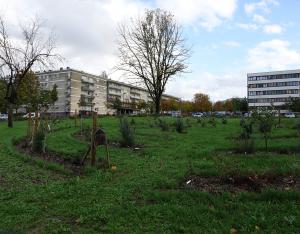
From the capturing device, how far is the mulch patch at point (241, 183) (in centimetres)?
722

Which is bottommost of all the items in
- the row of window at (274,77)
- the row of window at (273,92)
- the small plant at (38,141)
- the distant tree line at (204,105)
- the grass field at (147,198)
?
the grass field at (147,198)

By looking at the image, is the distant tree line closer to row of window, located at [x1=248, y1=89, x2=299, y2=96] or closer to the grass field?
row of window, located at [x1=248, y1=89, x2=299, y2=96]

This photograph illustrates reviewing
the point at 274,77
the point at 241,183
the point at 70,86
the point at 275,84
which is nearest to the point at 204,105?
the point at 275,84

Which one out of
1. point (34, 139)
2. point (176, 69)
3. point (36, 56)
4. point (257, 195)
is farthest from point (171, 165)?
point (176, 69)

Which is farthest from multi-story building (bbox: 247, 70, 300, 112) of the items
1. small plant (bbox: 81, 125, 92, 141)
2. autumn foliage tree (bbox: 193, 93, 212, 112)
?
small plant (bbox: 81, 125, 92, 141)

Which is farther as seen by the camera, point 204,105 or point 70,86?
point 70,86

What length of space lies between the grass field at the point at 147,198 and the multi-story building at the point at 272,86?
122 metres

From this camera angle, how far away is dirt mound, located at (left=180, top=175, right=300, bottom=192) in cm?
724

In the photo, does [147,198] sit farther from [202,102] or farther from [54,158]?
[202,102]

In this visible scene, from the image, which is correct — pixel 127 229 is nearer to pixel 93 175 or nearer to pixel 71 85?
pixel 93 175

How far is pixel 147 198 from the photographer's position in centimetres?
701

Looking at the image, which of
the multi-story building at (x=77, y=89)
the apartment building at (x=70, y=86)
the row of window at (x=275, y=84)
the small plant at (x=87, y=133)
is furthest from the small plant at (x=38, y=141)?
the row of window at (x=275, y=84)

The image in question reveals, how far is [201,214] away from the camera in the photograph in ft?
19.9

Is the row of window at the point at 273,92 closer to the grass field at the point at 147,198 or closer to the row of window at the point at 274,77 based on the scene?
the row of window at the point at 274,77
